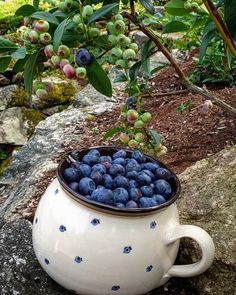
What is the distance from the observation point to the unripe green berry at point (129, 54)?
35.7 inches

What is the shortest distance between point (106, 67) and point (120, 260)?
2.67 meters

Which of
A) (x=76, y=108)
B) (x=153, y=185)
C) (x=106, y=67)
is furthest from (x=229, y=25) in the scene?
(x=106, y=67)

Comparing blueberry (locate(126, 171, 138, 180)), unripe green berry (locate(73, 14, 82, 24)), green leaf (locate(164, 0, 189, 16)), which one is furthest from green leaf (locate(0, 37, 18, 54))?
blueberry (locate(126, 171, 138, 180))

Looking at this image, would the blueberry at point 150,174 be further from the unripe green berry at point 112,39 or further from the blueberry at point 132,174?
the unripe green berry at point 112,39

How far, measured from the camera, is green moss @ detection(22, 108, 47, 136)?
3.60 meters

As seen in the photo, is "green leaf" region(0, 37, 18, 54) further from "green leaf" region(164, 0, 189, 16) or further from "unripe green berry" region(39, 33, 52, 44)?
"green leaf" region(164, 0, 189, 16)

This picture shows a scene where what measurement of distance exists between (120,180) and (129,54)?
0.36 metres

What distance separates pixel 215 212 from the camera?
4.54 ft

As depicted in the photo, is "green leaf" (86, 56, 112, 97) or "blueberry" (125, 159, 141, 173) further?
"blueberry" (125, 159, 141, 173)

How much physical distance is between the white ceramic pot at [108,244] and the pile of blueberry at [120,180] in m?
0.03

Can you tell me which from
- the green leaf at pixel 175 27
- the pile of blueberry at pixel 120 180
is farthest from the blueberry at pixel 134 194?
the green leaf at pixel 175 27

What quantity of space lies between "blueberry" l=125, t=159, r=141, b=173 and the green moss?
7.88ft

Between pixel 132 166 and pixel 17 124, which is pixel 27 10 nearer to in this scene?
pixel 132 166

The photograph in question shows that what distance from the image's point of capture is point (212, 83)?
275cm
